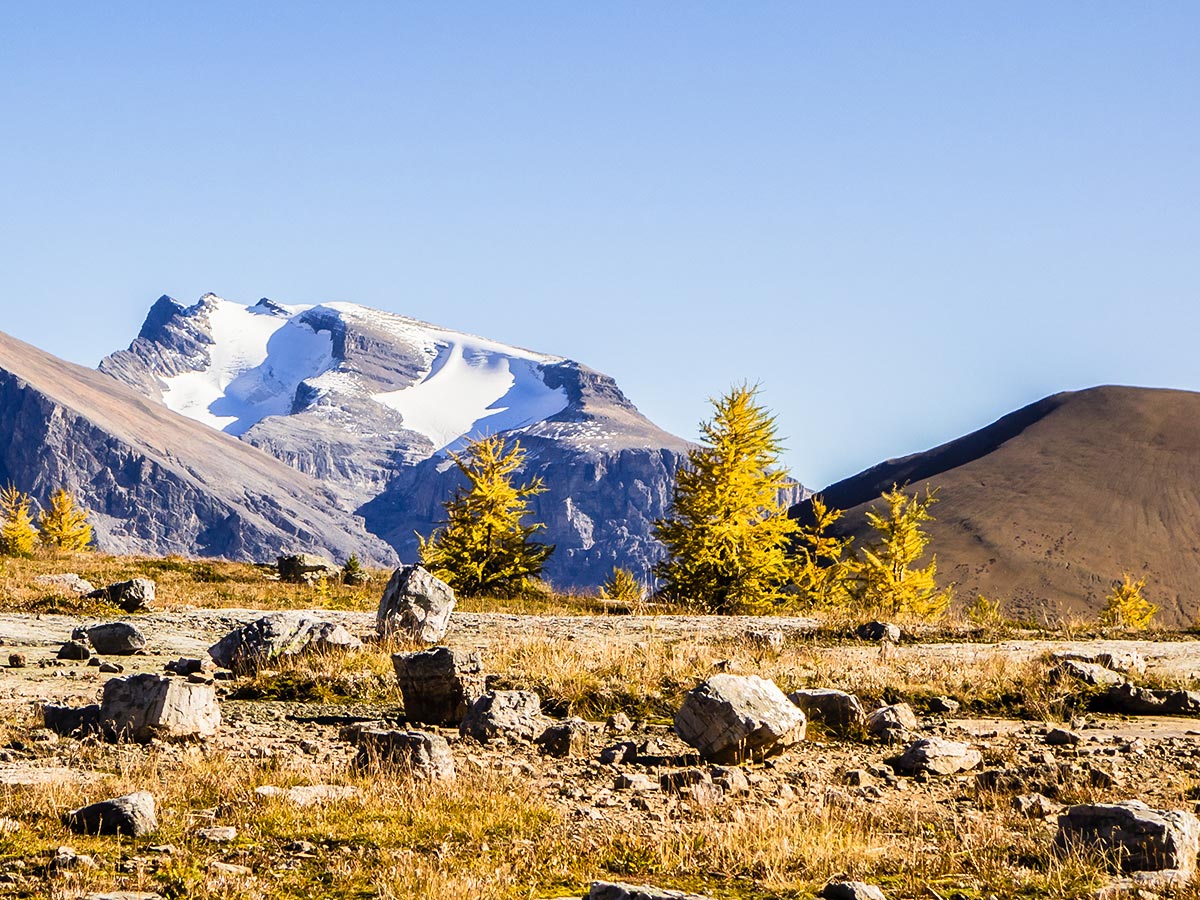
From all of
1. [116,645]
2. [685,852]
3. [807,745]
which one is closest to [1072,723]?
[807,745]

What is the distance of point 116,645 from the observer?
702 inches

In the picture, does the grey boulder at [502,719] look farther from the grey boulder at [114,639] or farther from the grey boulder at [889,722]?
the grey boulder at [114,639]

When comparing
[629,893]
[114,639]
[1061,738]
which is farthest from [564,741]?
[114,639]

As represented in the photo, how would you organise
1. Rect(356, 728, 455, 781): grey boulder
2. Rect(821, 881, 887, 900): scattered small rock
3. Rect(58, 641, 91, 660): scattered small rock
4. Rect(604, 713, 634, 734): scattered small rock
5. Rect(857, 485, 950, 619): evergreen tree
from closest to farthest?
Rect(821, 881, 887, 900): scattered small rock < Rect(356, 728, 455, 781): grey boulder < Rect(604, 713, 634, 734): scattered small rock < Rect(58, 641, 91, 660): scattered small rock < Rect(857, 485, 950, 619): evergreen tree

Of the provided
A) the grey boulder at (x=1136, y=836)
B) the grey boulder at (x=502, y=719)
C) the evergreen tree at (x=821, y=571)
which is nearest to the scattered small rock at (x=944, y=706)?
the grey boulder at (x=502, y=719)

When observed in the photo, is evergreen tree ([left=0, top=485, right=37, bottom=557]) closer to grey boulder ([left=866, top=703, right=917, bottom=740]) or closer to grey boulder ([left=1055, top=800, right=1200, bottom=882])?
grey boulder ([left=866, top=703, right=917, bottom=740])

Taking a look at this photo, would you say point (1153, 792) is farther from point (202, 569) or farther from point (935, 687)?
point (202, 569)

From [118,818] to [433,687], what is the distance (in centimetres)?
563

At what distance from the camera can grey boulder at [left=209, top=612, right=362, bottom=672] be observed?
1653 cm

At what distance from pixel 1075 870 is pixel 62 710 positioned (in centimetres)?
1001

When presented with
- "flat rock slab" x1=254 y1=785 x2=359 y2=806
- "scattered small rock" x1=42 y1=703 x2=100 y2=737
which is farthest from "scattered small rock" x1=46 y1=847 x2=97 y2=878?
"scattered small rock" x1=42 y1=703 x2=100 y2=737

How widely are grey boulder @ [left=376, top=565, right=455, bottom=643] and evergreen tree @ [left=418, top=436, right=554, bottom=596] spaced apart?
1571 cm

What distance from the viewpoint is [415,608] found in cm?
1950

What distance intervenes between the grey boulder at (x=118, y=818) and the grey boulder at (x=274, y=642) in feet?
26.2
